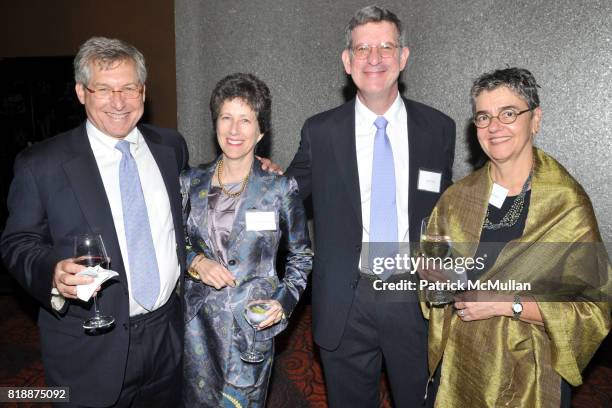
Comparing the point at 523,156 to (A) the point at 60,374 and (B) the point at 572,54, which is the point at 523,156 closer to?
(A) the point at 60,374

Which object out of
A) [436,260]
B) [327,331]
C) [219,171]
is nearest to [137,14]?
[219,171]

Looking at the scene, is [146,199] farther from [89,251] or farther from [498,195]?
[498,195]

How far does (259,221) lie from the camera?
6.50 ft

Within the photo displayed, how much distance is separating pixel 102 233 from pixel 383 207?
1239mm

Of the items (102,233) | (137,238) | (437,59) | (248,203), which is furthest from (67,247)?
(437,59)

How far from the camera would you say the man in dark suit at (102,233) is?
1.83 m

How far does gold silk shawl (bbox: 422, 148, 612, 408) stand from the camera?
1.70 m

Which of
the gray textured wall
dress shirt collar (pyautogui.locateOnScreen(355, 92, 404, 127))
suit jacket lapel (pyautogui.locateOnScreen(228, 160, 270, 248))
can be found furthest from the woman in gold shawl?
the gray textured wall

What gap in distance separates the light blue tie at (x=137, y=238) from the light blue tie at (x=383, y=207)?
100cm

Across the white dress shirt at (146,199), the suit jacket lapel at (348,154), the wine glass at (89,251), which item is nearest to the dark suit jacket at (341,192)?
the suit jacket lapel at (348,154)

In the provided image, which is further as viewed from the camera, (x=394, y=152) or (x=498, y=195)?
(x=394, y=152)

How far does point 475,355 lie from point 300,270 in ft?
2.68

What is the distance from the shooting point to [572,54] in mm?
3764

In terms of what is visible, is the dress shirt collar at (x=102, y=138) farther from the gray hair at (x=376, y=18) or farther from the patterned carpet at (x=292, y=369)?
the patterned carpet at (x=292, y=369)
